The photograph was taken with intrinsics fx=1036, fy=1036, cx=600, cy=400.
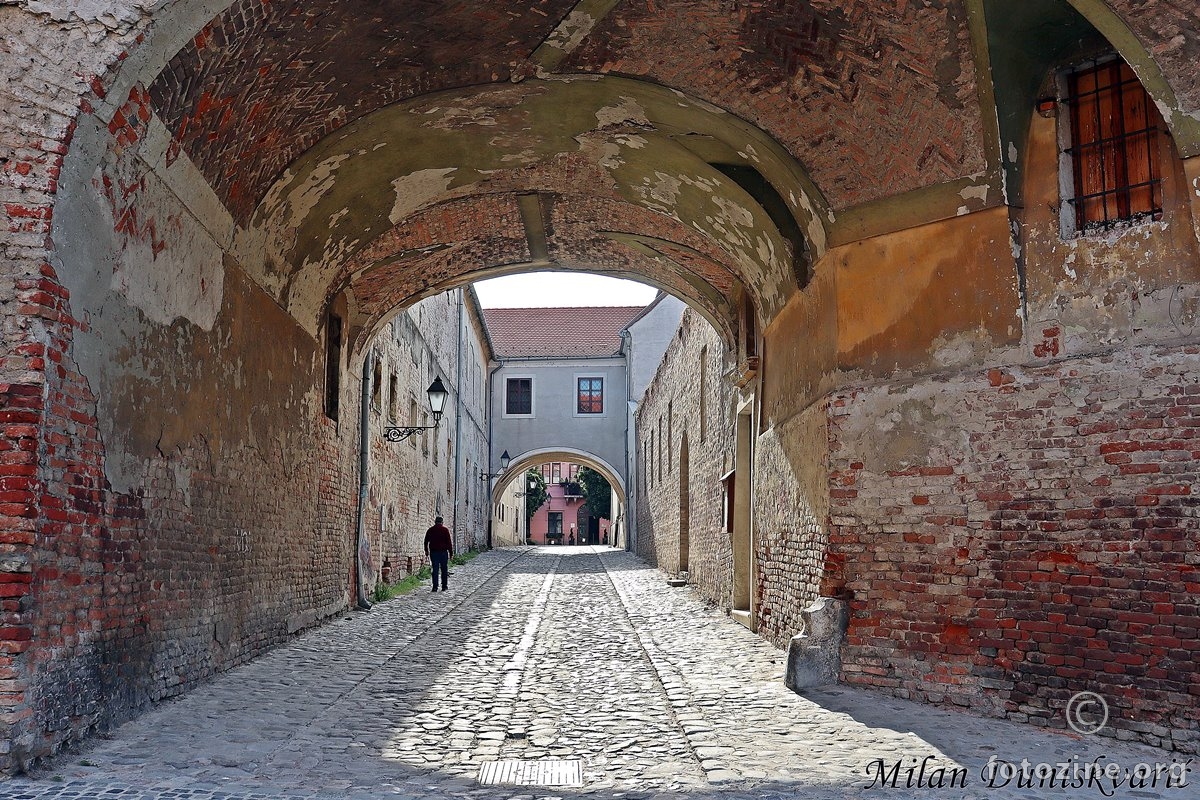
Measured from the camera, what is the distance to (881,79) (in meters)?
7.09

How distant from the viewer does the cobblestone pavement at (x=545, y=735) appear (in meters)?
4.87

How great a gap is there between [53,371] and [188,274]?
2003 millimetres

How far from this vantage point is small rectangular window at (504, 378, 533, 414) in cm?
3975

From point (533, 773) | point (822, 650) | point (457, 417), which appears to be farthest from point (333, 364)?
point (457, 417)

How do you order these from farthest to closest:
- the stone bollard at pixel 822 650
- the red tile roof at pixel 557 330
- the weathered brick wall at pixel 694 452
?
the red tile roof at pixel 557 330 < the weathered brick wall at pixel 694 452 < the stone bollard at pixel 822 650

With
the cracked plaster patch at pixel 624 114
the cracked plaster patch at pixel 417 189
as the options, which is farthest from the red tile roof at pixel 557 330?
the cracked plaster patch at pixel 624 114

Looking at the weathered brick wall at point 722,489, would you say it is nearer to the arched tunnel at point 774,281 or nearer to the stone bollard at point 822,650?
the arched tunnel at point 774,281

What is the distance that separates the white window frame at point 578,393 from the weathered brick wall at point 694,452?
10.1 meters

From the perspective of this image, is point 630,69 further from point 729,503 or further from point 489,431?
point 489,431

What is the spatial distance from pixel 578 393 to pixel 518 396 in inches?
93.9

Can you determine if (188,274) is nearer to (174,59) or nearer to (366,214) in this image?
(174,59)

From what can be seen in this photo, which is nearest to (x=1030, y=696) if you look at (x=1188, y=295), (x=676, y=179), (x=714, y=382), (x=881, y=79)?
(x=1188, y=295)

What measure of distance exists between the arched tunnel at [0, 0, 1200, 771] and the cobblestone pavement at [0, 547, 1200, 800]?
414 millimetres

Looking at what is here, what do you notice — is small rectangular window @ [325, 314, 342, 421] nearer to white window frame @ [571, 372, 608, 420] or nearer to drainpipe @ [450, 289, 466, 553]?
drainpipe @ [450, 289, 466, 553]
